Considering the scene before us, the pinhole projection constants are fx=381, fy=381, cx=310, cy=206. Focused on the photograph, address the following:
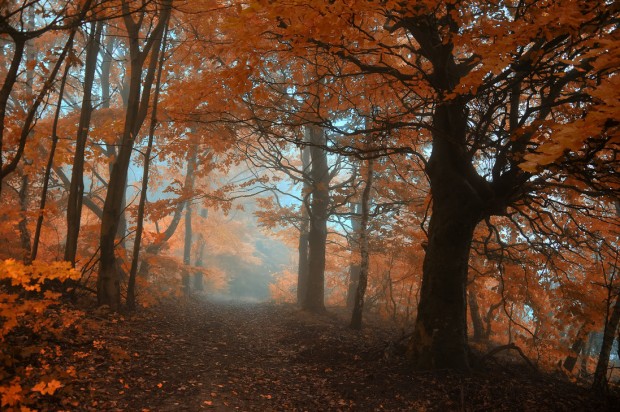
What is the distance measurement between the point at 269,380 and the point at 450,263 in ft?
10.5

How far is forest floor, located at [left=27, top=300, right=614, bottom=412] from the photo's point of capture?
14.0 feet

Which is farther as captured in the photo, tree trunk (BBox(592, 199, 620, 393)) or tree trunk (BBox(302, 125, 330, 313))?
tree trunk (BBox(302, 125, 330, 313))

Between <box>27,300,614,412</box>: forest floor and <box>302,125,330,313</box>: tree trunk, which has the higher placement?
<box>302,125,330,313</box>: tree trunk

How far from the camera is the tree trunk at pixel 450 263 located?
5.73m

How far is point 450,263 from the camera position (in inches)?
229

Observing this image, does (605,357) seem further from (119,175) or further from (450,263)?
(119,175)

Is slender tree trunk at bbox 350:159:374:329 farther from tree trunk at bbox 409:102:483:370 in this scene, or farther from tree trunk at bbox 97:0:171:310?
tree trunk at bbox 97:0:171:310

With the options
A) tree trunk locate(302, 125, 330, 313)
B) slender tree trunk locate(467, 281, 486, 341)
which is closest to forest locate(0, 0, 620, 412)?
slender tree trunk locate(467, 281, 486, 341)

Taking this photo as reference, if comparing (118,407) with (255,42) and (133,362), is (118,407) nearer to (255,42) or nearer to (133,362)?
(133,362)

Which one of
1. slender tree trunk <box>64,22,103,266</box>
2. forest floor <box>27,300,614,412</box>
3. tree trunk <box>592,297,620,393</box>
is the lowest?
forest floor <box>27,300,614,412</box>

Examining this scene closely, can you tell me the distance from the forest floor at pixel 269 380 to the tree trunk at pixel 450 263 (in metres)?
0.35

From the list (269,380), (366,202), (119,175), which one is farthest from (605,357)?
(119,175)

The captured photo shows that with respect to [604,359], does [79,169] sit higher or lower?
higher

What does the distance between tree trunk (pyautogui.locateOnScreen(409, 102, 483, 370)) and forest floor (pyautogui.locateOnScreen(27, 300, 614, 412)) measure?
1.13 feet
